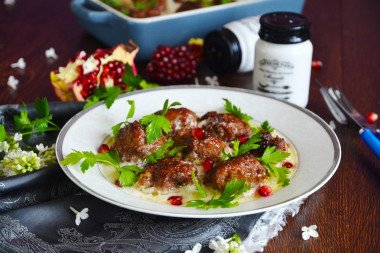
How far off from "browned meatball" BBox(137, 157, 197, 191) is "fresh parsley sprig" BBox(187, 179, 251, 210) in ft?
0.29

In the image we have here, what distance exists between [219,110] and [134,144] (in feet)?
1.65

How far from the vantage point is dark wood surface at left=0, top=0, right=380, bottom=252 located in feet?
5.08

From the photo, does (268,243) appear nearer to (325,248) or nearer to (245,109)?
(325,248)

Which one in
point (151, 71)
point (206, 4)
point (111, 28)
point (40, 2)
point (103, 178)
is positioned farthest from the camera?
point (40, 2)

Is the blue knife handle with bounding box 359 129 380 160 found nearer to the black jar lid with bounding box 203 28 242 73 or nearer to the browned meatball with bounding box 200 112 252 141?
the browned meatball with bounding box 200 112 252 141

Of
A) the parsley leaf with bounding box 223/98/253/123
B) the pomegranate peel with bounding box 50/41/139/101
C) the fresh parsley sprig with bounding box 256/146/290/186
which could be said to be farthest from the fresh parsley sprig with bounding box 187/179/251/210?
the pomegranate peel with bounding box 50/41/139/101

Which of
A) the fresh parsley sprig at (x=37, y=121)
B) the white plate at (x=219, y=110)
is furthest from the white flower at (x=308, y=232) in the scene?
the fresh parsley sprig at (x=37, y=121)

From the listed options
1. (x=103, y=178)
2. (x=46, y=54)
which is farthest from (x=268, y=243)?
(x=46, y=54)

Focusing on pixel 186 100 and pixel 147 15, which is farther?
pixel 147 15

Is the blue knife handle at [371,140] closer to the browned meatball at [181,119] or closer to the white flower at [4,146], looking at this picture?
the browned meatball at [181,119]

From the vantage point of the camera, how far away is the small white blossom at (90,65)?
2.18 metres

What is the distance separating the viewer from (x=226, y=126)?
184 centimetres

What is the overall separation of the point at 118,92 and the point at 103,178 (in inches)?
19.9

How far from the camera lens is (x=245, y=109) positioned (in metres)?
2.05
